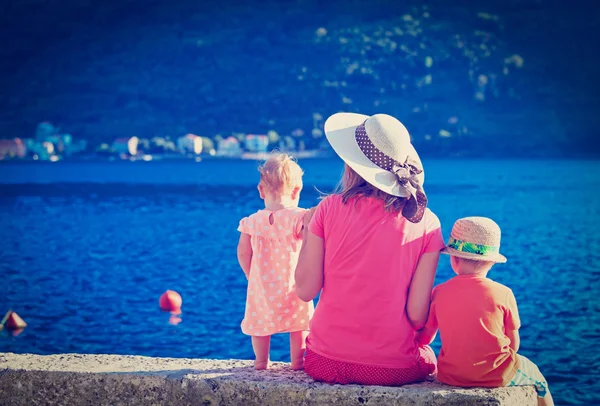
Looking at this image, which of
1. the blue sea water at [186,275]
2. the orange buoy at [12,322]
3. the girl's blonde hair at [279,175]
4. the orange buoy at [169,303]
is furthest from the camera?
the orange buoy at [169,303]

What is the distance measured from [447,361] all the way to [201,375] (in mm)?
1085

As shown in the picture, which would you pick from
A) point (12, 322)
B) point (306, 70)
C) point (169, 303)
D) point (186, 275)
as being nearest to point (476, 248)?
point (12, 322)

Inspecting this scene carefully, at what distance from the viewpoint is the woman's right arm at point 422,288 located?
320 cm

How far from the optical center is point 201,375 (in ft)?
10.7

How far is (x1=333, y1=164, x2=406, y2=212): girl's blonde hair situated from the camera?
10.4ft

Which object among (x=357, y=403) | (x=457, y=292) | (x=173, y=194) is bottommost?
(x=173, y=194)

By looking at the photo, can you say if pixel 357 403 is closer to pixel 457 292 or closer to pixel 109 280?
pixel 457 292

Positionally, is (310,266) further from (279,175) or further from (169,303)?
(169,303)

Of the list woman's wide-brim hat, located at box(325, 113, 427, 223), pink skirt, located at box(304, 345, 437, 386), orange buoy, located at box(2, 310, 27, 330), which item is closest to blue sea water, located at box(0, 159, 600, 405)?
orange buoy, located at box(2, 310, 27, 330)

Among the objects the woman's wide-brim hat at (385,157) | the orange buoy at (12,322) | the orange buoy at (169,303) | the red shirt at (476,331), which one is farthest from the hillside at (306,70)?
the red shirt at (476,331)

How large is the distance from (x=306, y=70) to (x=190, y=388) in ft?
491

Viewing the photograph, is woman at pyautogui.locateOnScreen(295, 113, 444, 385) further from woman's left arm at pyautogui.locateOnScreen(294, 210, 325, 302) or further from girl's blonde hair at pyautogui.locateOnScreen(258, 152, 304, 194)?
girl's blonde hair at pyautogui.locateOnScreen(258, 152, 304, 194)

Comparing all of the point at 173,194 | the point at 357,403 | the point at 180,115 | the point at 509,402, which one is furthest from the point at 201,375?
the point at 180,115

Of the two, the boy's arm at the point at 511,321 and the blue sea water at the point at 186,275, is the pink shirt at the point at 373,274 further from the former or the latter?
the blue sea water at the point at 186,275
